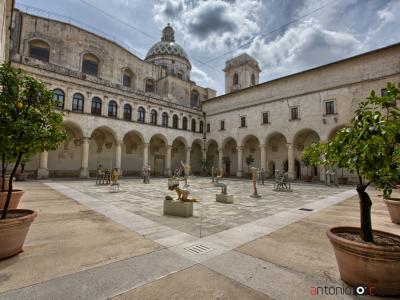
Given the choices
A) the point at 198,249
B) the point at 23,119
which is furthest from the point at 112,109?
the point at 198,249

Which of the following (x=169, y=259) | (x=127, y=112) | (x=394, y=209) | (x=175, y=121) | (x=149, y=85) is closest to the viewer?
(x=169, y=259)

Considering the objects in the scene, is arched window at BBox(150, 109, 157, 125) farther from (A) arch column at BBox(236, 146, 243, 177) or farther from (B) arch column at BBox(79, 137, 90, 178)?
(A) arch column at BBox(236, 146, 243, 177)

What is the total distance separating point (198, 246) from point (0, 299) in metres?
3.02

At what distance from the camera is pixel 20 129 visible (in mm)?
3811

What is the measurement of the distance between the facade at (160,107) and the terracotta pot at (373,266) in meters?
21.7

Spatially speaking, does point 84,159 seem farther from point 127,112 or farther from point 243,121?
point 243,121

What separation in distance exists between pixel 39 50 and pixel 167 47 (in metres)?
20.2

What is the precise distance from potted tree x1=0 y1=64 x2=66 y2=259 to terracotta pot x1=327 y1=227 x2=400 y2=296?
16.7 ft

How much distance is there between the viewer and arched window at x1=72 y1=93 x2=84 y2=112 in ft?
70.3

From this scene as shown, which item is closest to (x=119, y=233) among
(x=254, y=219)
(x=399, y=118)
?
(x=254, y=219)

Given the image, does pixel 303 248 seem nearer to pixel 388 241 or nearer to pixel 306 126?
pixel 388 241

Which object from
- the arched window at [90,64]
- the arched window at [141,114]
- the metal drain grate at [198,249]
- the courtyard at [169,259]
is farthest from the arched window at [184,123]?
the metal drain grate at [198,249]

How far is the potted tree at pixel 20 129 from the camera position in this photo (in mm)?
3545

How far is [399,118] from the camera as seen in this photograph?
2.79 meters
